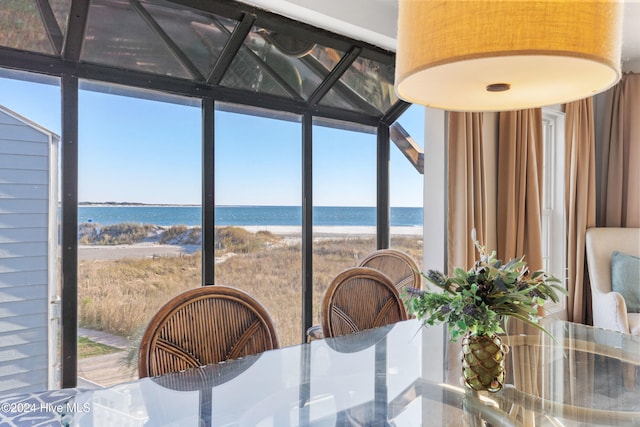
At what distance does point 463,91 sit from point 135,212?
71.2 inches

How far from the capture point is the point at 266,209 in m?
2.89

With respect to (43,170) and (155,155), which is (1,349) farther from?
(155,155)

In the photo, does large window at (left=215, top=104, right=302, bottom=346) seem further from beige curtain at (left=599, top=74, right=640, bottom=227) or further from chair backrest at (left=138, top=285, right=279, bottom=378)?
beige curtain at (left=599, top=74, right=640, bottom=227)

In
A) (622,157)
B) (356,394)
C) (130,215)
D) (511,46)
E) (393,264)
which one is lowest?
(356,394)

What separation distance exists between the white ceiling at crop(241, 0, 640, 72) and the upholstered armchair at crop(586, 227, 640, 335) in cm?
166

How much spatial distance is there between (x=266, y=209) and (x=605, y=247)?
2906 mm

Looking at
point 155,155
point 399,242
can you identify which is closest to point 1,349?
point 155,155

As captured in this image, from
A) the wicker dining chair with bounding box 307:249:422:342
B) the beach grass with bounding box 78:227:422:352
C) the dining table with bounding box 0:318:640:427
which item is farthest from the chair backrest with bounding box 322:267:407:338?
the beach grass with bounding box 78:227:422:352

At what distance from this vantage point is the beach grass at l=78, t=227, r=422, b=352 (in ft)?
7.00

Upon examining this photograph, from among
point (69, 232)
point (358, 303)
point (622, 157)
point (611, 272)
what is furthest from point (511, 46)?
point (622, 157)

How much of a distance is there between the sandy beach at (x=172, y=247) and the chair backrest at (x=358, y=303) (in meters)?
1.01

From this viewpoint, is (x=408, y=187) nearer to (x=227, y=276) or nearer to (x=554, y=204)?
(x=554, y=204)

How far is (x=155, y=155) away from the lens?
2469mm

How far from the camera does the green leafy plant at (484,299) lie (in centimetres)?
110
